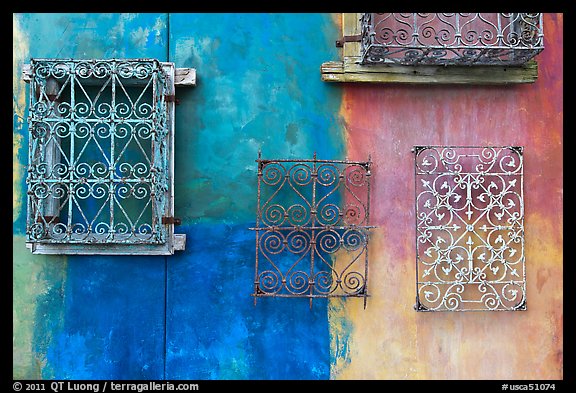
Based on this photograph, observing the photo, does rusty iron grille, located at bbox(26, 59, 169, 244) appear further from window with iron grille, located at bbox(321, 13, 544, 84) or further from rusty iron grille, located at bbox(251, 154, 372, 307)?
window with iron grille, located at bbox(321, 13, 544, 84)

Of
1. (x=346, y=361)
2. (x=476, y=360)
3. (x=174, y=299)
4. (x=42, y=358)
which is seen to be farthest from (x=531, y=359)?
(x=42, y=358)

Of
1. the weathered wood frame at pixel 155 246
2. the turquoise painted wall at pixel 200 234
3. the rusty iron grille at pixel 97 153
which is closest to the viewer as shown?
the rusty iron grille at pixel 97 153

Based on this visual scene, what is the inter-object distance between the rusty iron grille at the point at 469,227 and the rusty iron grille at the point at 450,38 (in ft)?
2.02

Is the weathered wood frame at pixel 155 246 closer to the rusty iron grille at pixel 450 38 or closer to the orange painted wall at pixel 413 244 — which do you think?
the orange painted wall at pixel 413 244

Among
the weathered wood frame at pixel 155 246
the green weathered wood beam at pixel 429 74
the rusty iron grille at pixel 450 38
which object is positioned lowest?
the weathered wood frame at pixel 155 246

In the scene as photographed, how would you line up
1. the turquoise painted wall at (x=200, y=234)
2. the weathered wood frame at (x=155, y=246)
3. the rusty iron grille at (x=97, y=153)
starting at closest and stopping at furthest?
the rusty iron grille at (x=97, y=153) → the weathered wood frame at (x=155, y=246) → the turquoise painted wall at (x=200, y=234)

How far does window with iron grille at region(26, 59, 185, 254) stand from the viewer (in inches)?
127

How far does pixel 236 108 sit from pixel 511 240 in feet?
6.98

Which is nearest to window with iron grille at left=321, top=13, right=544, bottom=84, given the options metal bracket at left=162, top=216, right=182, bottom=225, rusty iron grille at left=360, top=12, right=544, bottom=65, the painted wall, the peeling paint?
rusty iron grille at left=360, top=12, right=544, bottom=65

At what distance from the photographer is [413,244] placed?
3564mm

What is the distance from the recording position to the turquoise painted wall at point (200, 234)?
346 cm

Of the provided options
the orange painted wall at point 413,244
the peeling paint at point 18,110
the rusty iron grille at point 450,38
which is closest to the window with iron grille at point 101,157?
the peeling paint at point 18,110

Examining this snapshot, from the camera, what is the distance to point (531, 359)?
357cm
